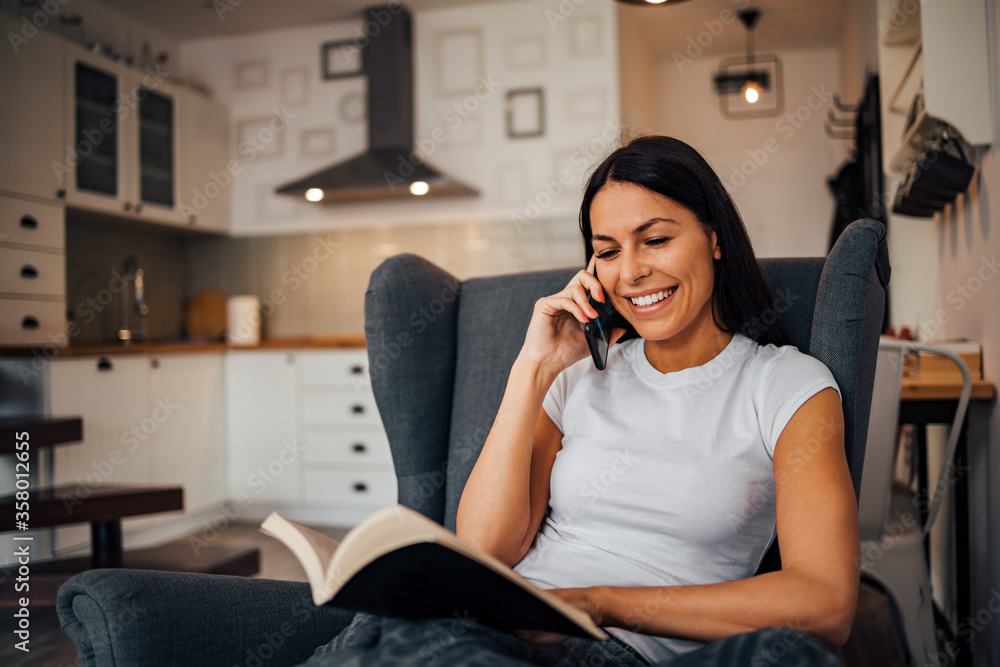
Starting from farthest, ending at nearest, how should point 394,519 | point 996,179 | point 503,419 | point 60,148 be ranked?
point 60,148 < point 996,179 < point 503,419 < point 394,519

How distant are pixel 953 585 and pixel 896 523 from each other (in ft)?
1.46

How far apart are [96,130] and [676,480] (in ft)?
11.1

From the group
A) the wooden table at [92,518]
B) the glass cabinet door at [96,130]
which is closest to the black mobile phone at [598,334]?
the wooden table at [92,518]

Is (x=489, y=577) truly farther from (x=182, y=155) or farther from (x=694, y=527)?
(x=182, y=155)

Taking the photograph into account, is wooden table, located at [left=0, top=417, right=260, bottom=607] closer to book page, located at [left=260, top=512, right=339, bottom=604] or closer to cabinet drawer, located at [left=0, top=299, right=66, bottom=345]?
cabinet drawer, located at [left=0, top=299, right=66, bottom=345]

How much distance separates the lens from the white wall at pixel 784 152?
4.86m

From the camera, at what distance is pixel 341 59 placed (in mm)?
4168

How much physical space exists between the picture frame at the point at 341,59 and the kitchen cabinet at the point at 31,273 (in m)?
1.65

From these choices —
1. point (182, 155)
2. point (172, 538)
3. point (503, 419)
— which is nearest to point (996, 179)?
point (503, 419)

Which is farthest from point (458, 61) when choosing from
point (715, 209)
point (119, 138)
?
point (715, 209)

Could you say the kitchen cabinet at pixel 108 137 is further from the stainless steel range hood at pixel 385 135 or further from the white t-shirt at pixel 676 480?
the white t-shirt at pixel 676 480

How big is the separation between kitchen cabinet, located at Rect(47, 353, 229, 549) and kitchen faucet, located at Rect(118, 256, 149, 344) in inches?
21.4

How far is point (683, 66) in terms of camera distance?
16.9 feet

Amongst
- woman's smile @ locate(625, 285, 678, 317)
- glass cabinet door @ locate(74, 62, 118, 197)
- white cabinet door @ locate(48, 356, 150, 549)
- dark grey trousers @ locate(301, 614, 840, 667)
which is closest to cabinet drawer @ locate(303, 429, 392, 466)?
white cabinet door @ locate(48, 356, 150, 549)
